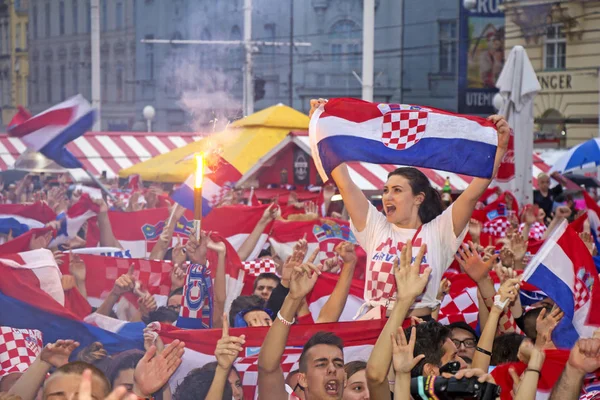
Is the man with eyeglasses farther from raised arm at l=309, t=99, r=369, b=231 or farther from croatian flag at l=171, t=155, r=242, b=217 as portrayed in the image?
croatian flag at l=171, t=155, r=242, b=217

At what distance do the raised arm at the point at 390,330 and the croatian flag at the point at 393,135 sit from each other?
4.91ft

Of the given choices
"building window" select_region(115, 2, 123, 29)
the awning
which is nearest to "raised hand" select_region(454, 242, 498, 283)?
the awning

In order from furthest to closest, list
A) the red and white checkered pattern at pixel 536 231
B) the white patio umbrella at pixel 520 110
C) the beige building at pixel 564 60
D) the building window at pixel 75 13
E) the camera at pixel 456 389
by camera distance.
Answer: the building window at pixel 75 13 → the beige building at pixel 564 60 → the white patio umbrella at pixel 520 110 → the red and white checkered pattern at pixel 536 231 → the camera at pixel 456 389

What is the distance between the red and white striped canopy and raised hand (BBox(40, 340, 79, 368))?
17.4 metres

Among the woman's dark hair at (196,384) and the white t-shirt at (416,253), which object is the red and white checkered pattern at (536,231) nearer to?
the white t-shirt at (416,253)

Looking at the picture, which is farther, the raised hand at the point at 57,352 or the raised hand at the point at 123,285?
the raised hand at the point at 123,285

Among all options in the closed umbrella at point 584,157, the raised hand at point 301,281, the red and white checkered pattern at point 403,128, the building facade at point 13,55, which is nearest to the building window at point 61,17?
the building facade at point 13,55

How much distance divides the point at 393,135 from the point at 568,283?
1138 mm

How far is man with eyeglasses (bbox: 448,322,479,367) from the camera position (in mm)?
5664

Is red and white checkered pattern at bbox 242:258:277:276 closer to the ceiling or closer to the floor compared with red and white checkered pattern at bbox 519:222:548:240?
closer to the ceiling

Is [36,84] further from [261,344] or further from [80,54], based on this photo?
[261,344]

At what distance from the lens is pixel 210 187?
11562 millimetres

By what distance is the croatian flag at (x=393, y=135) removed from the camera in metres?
5.96

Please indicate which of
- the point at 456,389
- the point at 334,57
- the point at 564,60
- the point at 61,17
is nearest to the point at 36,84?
the point at 61,17
